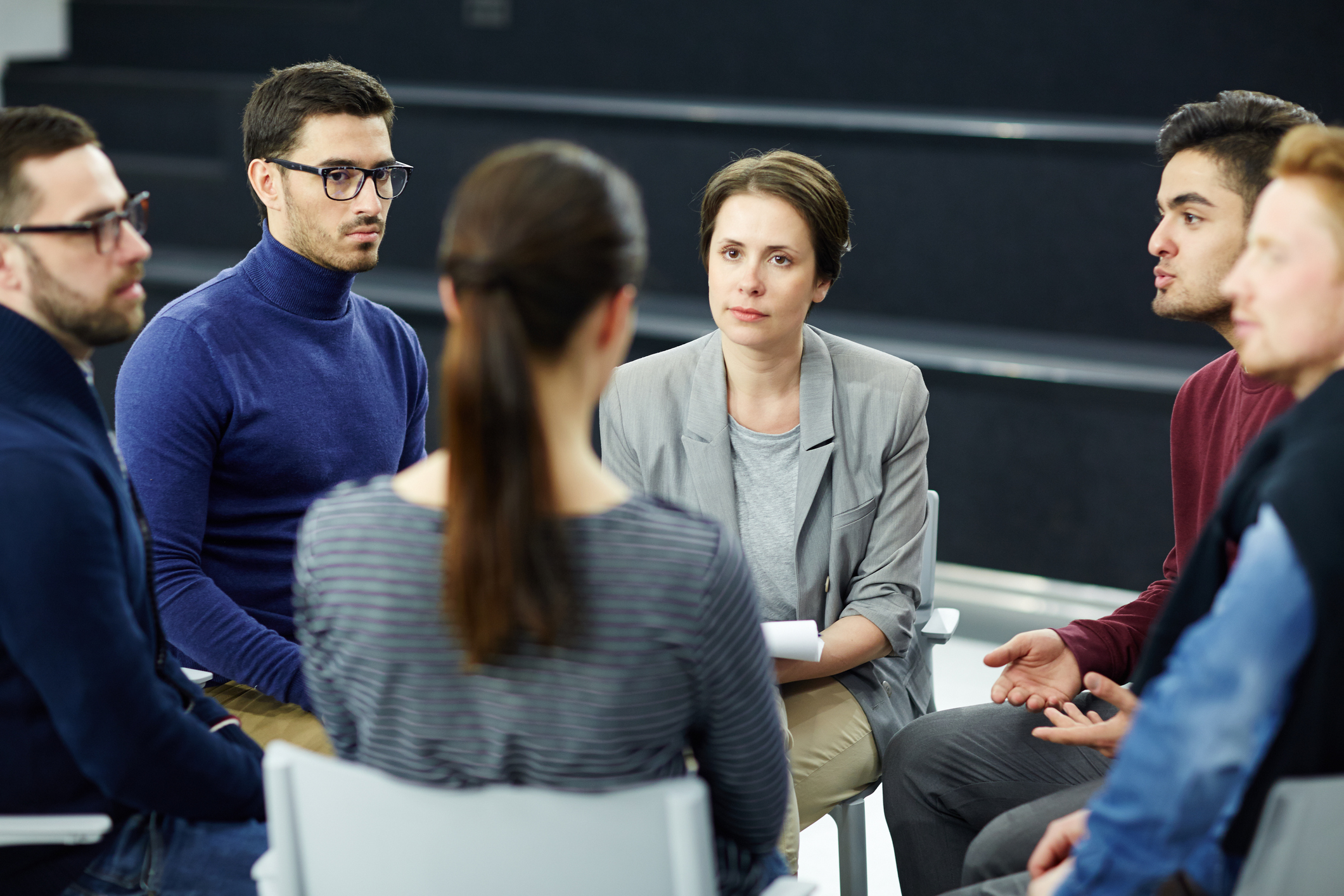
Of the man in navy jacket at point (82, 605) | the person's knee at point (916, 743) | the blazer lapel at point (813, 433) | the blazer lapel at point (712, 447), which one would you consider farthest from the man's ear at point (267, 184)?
the person's knee at point (916, 743)

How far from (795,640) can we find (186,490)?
0.90 m

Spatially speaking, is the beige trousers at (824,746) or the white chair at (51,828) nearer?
the white chair at (51,828)

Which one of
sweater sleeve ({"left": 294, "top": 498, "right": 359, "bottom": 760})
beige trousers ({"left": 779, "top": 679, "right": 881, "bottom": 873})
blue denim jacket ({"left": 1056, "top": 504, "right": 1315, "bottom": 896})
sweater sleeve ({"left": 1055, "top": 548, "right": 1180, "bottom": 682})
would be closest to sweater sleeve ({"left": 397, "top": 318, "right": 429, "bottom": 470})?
beige trousers ({"left": 779, "top": 679, "right": 881, "bottom": 873})

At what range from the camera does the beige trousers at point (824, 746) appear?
5.89 feet

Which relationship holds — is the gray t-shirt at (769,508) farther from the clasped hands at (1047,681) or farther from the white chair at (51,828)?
the white chair at (51,828)

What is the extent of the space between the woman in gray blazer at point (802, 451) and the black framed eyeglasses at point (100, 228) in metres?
0.83

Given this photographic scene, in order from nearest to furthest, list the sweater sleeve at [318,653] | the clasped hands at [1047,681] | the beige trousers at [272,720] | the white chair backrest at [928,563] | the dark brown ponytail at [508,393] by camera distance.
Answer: the dark brown ponytail at [508,393], the sweater sleeve at [318,653], the clasped hands at [1047,681], the beige trousers at [272,720], the white chair backrest at [928,563]

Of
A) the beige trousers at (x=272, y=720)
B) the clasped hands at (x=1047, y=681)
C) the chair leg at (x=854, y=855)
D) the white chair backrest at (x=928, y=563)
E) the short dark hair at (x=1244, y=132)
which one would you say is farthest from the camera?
the white chair backrest at (x=928, y=563)

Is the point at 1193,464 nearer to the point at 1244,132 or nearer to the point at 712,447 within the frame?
the point at 1244,132

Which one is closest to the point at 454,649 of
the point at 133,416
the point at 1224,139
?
the point at 133,416

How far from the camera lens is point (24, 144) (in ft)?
4.32

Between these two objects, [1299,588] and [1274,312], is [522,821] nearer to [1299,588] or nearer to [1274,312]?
[1299,588]

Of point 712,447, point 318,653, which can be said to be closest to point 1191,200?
point 712,447

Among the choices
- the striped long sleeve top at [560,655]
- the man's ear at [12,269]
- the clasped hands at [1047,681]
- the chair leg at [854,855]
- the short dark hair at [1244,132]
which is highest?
the short dark hair at [1244,132]
